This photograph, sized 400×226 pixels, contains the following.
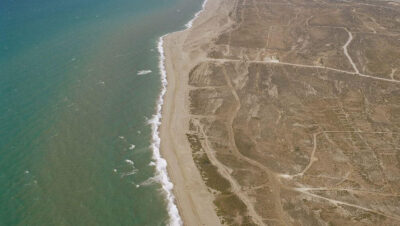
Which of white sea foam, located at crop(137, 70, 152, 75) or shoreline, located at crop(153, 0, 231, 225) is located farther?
white sea foam, located at crop(137, 70, 152, 75)

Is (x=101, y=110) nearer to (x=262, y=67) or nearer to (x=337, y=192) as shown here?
(x=262, y=67)

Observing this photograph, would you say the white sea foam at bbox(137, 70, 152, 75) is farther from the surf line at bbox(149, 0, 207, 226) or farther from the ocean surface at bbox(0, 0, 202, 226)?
the surf line at bbox(149, 0, 207, 226)

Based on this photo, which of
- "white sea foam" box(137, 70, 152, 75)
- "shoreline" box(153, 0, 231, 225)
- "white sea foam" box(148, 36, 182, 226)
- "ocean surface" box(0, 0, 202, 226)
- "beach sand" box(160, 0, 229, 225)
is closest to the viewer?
"white sea foam" box(148, 36, 182, 226)

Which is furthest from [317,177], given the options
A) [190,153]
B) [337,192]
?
[190,153]

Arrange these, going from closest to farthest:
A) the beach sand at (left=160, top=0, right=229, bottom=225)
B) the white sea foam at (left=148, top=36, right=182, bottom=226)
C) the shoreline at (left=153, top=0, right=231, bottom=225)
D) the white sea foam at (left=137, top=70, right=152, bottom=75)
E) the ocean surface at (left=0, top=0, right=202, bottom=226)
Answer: the white sea foam at (left=148, top=36, right=182, bottom=226) < the shoreline at (left=153, top=0, right=231, bottom=225) < the beach sand at (left=160, top=0, right=229, bottom=225) < the ocean surface at (left=0, top=0, right=202, bottom=226) < the white sea foam at (left=137, top=70, right=152, bottom=75)

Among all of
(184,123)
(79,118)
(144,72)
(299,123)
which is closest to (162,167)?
(184,123)

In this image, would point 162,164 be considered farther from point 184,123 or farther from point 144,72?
point 144,72

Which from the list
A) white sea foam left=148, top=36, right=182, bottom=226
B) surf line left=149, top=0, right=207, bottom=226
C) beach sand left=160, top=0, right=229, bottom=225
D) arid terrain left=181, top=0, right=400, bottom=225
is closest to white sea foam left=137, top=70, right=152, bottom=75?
surf line left=149, top=0, right=207, bottom=226

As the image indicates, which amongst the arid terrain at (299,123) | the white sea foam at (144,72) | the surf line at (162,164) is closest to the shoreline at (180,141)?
the surf line at (162,164)

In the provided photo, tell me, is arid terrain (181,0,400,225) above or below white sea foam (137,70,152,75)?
below
